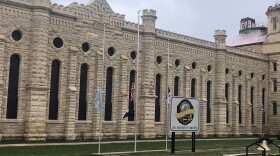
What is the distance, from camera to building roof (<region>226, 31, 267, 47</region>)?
72.1 meters

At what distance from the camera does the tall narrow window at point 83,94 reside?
40938 millimetres

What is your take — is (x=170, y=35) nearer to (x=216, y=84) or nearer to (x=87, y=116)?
(x=216, y=84)

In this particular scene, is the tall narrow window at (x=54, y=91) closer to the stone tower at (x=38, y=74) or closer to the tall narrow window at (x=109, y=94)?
the stone tower at (x=38, y=74)

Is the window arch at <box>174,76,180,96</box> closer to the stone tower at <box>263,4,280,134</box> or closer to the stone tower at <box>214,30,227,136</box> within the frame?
the stone tower at <box>214,30,227,136</box>

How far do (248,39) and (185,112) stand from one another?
50.8 metres

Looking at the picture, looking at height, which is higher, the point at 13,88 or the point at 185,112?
the point at 13,88

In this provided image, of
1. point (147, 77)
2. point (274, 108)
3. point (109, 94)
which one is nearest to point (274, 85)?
point (274, 108)

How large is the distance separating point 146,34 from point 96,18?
22.9 ft

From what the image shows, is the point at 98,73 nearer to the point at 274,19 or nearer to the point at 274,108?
the point at 274,108

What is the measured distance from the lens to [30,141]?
3475cm

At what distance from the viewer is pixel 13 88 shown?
119 feet

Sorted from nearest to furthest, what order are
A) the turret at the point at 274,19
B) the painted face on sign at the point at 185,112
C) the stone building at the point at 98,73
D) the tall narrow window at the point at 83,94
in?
the painted face on sign at the point at 185,112
the stone building at the point at 98,73
the tall narrow window at the point at 83,94
the turret at the point at 274,19

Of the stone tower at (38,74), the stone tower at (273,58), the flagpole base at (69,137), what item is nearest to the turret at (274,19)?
the stone tower at (273,58)

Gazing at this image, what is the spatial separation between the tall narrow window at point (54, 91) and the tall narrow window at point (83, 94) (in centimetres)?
281
